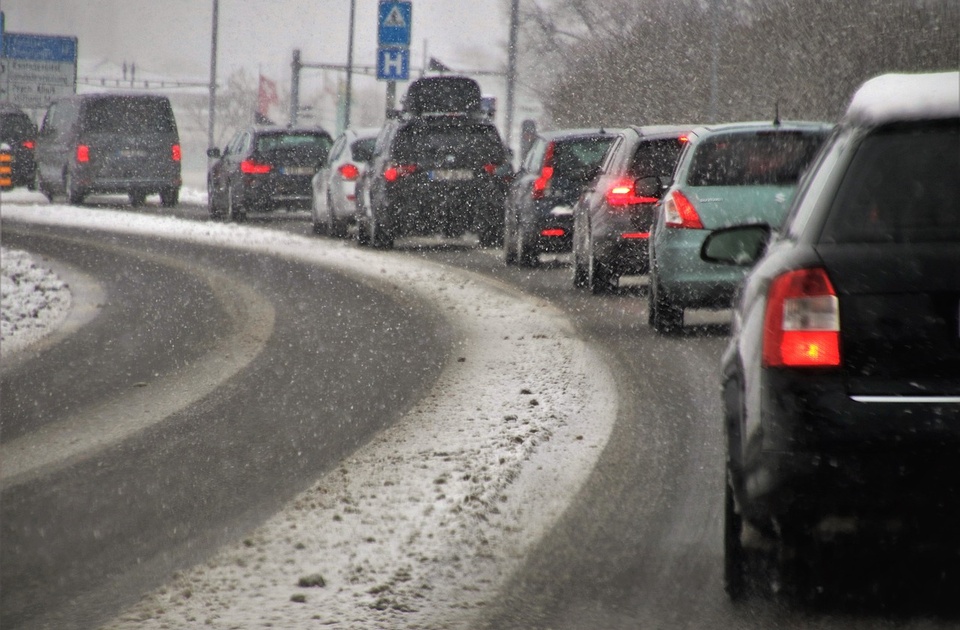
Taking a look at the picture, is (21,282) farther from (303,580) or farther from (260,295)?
A: (303,580)

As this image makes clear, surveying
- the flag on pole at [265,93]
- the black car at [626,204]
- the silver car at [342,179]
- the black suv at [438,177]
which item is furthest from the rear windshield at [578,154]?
the flag on pole at [265,93]

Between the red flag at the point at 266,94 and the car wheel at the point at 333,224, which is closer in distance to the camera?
the car wheel at the point at 333,224

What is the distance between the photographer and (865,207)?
4449 mm

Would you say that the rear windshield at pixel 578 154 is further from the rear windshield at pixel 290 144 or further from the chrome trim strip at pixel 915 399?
the chrome trim strip at pixel 915 399

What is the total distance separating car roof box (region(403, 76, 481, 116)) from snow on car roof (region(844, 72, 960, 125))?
2392 cm

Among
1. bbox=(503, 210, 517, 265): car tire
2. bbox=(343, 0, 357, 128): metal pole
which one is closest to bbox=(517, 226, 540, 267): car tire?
bbox=(503, 210, 517, 265): car tire

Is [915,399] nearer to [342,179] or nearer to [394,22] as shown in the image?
[342,179]

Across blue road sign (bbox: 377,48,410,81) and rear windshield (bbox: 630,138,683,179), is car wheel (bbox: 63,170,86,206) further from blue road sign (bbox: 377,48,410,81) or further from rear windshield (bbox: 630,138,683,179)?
rear windshield (bbox: 630,138,683,179)

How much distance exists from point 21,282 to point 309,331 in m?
5.64

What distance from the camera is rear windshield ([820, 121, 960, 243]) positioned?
441 centimetres

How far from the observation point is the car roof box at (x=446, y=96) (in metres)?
28.6

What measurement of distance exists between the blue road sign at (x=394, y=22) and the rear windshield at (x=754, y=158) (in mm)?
26409

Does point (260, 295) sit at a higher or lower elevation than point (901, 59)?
lower

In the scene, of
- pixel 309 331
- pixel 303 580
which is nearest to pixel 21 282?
pixel 309 331
